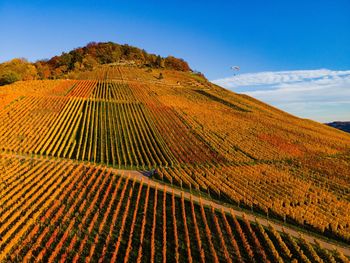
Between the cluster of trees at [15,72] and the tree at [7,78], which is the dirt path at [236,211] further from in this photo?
the cluster of trees at [15,72]

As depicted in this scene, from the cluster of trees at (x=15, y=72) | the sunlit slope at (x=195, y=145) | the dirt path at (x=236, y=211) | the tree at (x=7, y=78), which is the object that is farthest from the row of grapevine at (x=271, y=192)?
the cluster of trees at (x=15, y=72)

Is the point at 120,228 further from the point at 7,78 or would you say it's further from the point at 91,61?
the point at 91,61

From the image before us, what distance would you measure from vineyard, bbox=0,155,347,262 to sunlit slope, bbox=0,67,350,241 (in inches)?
186

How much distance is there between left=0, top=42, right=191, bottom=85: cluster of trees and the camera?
370 feet

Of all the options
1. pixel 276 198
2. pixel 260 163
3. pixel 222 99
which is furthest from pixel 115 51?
pixel 276 198

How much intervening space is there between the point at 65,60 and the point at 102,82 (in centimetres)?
5469

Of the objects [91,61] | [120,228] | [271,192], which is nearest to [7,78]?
[91,61]

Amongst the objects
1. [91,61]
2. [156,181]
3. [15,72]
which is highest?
[91,61]

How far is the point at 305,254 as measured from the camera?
23312 mm

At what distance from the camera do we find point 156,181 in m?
34.8

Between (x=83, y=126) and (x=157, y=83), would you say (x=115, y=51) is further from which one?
(x=83, y=126)

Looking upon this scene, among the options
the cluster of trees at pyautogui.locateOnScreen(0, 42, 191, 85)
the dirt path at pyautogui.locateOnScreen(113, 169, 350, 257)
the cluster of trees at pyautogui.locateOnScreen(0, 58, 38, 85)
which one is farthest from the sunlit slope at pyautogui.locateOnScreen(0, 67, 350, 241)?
the cluster of trees at pyautogui.locateOnScreen(0, 42, 191, 85)

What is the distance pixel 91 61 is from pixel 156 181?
104 m

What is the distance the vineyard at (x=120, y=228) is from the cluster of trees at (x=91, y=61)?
8193 centimetres
